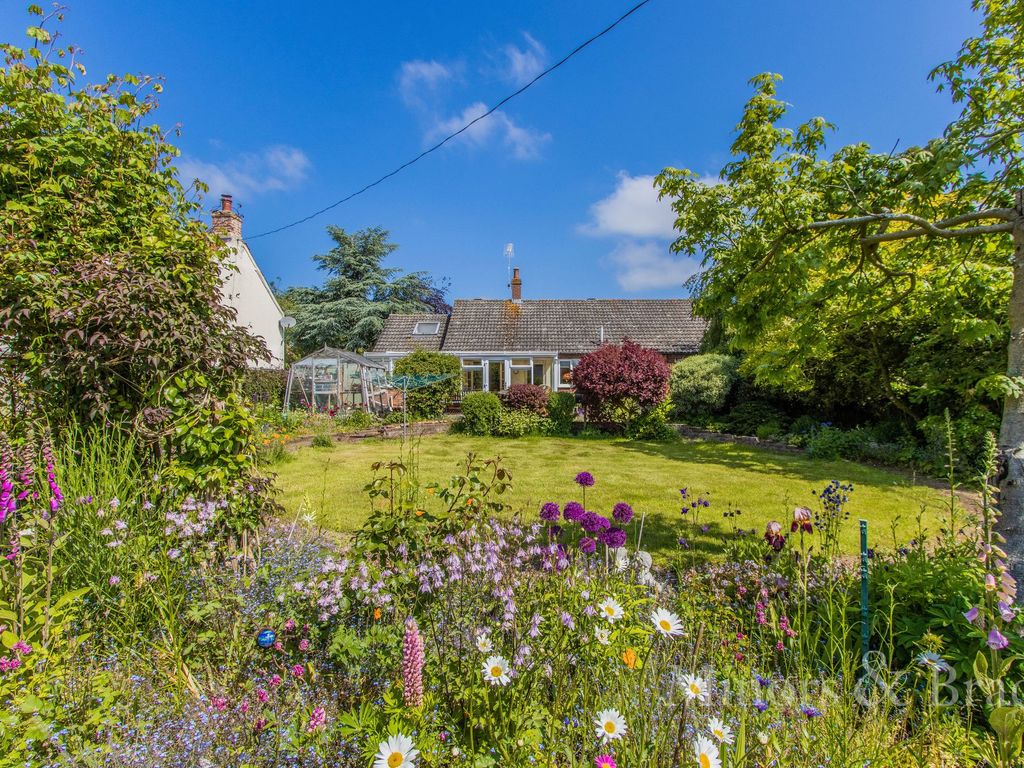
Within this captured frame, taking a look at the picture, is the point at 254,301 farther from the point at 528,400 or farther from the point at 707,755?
the point at 707,755

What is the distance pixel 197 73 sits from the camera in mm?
6543

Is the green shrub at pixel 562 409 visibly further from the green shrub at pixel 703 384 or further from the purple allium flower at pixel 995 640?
the purple allium flower at pixel 995 640

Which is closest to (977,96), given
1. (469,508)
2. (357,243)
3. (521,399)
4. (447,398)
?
(469,508)

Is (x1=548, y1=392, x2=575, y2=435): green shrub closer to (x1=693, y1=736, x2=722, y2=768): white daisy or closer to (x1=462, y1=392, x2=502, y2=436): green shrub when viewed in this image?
(x1=462, y1=392, x2=502, y2=436): green shrub

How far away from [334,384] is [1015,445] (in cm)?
1682

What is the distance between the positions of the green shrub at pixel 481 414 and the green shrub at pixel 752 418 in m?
6.57

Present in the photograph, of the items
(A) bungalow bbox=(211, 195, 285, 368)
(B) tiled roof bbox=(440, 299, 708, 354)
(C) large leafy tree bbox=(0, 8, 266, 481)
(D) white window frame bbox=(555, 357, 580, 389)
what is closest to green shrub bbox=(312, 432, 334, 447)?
(A) bungalow bbox=(211, 195, 285, 368)

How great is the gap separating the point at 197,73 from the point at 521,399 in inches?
387

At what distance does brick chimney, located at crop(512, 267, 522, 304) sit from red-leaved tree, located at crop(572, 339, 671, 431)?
39.4ft

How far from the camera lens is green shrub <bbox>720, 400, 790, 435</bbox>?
40.0 feet

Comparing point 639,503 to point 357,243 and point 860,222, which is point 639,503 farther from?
point 357,243

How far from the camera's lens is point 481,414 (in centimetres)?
1263

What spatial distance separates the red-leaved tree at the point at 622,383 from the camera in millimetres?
12133

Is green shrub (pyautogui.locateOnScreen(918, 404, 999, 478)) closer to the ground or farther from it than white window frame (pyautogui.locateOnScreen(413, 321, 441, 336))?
A: closer to the ground
